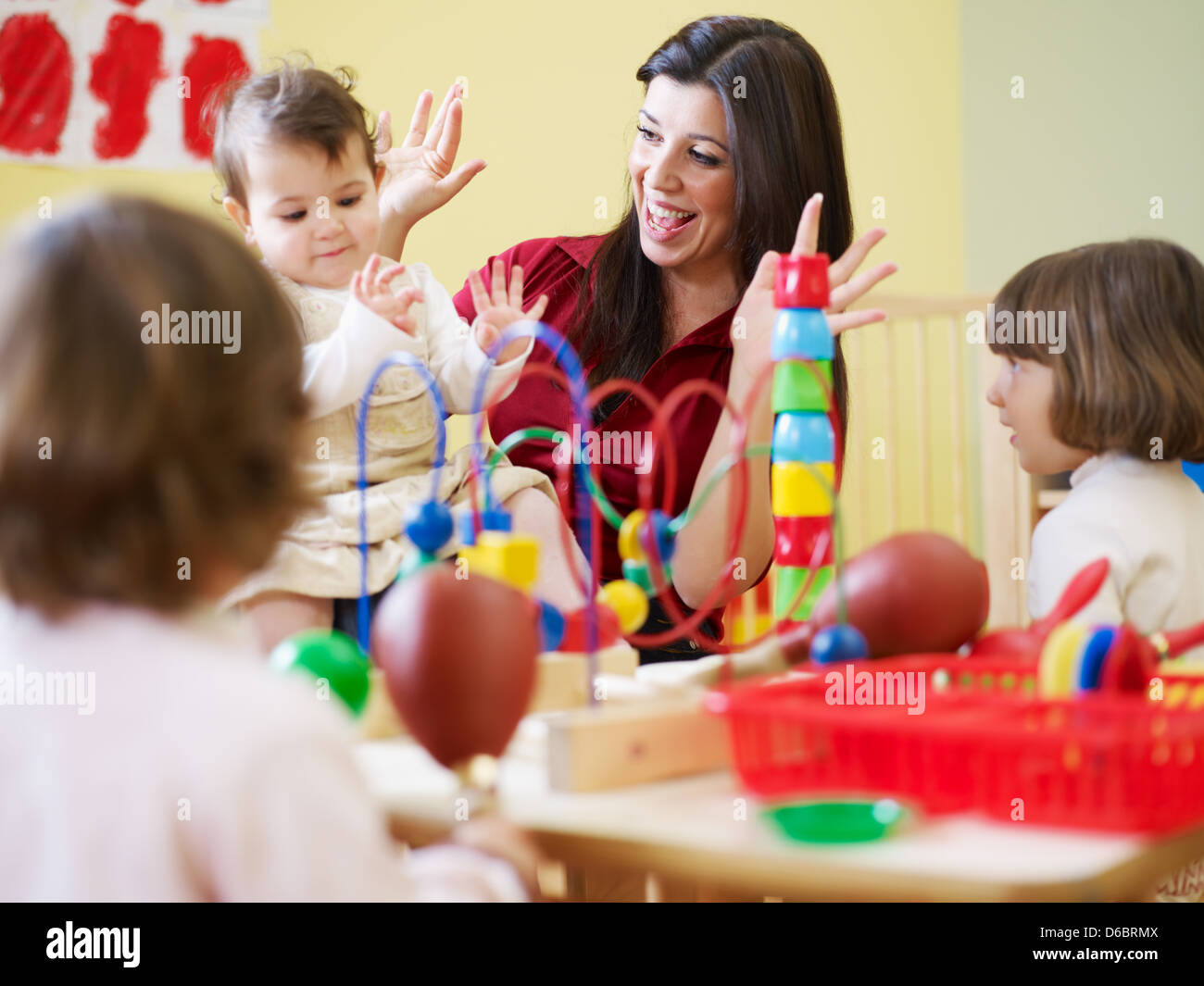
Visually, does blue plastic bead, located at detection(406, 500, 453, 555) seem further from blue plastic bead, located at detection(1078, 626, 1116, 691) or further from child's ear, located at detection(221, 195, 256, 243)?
child's ear, located at detection(221, 195, 256, 243)

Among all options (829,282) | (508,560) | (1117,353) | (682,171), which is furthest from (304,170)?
(1117,353)

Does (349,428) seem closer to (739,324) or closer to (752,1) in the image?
(739,324)

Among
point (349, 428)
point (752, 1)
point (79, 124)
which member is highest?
point (752, 1)

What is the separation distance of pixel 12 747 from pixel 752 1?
2.33m

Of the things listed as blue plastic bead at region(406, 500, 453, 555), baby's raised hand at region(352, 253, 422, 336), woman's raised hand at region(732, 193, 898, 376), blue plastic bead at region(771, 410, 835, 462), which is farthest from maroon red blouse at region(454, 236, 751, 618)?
blue plastic bead at region(406, 500, 453, 555)

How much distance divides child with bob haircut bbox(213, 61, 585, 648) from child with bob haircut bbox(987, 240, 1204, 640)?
44 cm

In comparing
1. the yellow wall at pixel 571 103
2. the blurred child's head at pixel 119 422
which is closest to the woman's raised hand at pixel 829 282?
the blurred child's head at pixel 119 422

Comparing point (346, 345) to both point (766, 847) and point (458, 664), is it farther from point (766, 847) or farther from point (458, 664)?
point (766, 847)

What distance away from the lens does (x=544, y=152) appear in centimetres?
236

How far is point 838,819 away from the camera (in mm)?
601

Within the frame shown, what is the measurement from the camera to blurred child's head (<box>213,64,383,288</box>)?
4.27 ft

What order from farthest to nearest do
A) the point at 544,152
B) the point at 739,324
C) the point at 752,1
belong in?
the point at 752,1 < the point at 544,152 < the point at 739,324

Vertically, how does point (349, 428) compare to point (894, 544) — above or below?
above
